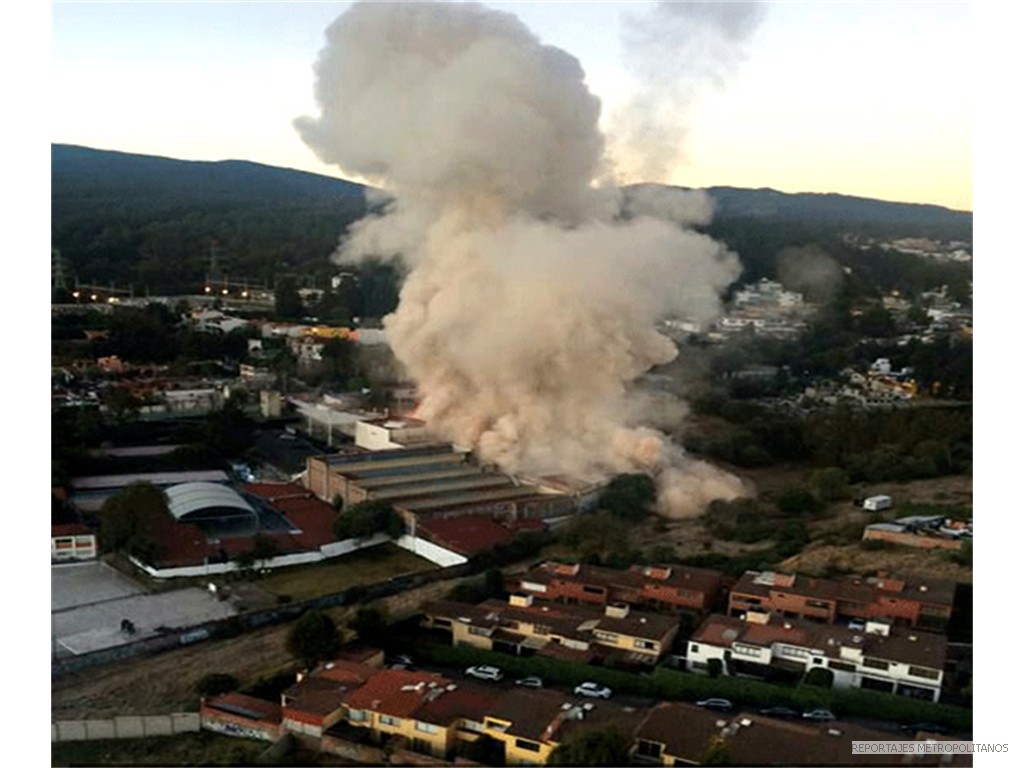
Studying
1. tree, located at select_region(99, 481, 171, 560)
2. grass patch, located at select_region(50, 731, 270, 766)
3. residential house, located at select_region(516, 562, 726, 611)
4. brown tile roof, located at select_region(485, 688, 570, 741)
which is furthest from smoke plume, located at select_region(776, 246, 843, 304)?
grass patch, located at select_region(50, 731, 270, 766)

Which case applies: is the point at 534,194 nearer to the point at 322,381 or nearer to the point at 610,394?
the point at 610,394

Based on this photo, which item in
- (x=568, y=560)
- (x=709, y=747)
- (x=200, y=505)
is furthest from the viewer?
(x=200, y=505)

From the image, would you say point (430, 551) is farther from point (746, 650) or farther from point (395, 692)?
point (746, 650)

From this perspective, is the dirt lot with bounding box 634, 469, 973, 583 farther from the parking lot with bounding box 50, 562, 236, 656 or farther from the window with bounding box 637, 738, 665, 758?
the parking lot with bounding box 50, 562, 236, 656

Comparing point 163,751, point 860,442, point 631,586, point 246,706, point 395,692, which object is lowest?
point 163,751

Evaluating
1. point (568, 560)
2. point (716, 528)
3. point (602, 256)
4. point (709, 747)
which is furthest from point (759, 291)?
point (709, 747)

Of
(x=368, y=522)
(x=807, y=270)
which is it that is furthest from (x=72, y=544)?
(x=807, y=270)

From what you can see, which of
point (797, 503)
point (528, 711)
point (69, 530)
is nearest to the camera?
point (528, 711)
